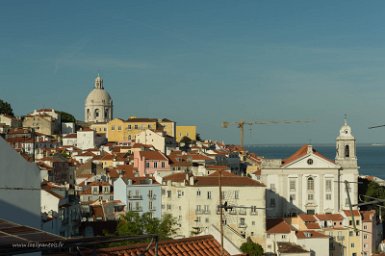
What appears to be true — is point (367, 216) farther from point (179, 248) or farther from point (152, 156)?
point (179, 248)

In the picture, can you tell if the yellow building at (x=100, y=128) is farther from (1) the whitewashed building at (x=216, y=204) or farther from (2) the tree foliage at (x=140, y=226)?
(2) the tree foliage at (x=140, y=226)

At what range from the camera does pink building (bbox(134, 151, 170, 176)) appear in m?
47.1

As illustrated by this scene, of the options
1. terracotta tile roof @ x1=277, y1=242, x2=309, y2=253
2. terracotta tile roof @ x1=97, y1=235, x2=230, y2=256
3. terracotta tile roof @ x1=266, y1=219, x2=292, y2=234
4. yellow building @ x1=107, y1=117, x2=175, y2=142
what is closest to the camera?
terracotta tile roof @ x1=97, y1=235, x2=230, y2=256

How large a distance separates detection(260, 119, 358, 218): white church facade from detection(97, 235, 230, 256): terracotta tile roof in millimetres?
35916

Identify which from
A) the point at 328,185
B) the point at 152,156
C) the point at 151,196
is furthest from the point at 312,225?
the point at 152,156

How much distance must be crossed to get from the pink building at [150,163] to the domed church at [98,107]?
4566 cm

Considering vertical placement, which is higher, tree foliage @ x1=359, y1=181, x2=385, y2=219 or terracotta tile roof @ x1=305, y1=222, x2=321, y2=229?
tree foliage @ x1=359, y1=181, x2=385, y2=219

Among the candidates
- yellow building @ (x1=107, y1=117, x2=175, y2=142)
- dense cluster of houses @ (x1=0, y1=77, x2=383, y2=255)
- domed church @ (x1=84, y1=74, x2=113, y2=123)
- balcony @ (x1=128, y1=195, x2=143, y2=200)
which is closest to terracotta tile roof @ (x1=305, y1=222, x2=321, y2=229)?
dense cluster of houses @ (x1=0, y1=77, x2=383, y2=255)

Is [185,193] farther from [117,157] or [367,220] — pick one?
[117,157]

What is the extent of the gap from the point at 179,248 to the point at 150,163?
41.5m

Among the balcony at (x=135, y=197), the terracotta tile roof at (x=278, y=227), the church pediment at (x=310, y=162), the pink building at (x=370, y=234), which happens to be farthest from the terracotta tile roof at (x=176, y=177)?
the pink building at (x=370, y=234)

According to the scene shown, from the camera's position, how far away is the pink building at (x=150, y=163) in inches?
1855

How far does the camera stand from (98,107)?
93250 mm

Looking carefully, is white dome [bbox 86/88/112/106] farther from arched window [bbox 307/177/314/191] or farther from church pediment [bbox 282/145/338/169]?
arched window [bbox 307/177/314/191]
